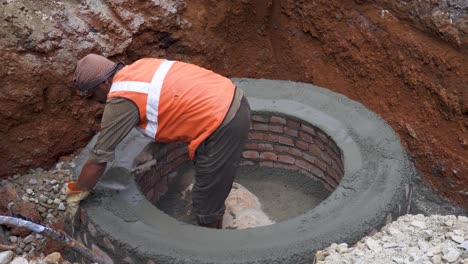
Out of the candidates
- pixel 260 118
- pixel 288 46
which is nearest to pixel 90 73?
pixel 260 118

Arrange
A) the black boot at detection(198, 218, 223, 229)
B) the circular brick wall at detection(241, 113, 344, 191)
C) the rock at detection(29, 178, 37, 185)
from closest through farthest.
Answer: the black boot at detection(198, 218, 223, 229) → the circular brick wall at detection(241, 113, 344, 191) → the rock at detection(29, 178, 37, 185)

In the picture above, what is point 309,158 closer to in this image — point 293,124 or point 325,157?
point 325,157

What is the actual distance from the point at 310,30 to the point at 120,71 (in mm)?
2503

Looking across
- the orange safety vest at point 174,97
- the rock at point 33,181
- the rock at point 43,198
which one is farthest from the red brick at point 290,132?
the rock at point 33,181

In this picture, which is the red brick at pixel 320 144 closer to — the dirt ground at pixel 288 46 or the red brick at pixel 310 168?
the red brick at pixel 310 168

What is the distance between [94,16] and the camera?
513cm

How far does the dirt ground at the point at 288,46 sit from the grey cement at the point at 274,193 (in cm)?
101

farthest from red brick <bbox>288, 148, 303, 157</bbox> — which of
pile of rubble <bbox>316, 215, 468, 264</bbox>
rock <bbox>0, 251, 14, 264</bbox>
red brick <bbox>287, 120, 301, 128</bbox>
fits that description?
rock <bbox>0, 251, 14, 264</bbox>

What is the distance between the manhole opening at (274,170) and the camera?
4.66m

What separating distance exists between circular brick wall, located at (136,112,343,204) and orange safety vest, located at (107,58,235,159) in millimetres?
→ 638

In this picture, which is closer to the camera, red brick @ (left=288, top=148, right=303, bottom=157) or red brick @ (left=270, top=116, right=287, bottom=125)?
red brick @ (left=270, top=116, right=287, bottom=125)

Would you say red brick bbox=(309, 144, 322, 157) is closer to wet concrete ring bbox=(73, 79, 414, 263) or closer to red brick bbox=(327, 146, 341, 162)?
red brick bbox=(327, 146, 341, 162)

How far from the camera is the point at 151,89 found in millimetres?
3674

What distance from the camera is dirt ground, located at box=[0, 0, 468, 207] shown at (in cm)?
490
